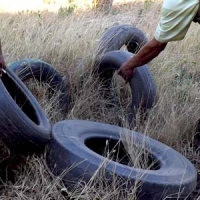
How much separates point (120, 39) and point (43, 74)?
131 cm

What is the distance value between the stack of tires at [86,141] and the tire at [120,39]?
1.89 feet

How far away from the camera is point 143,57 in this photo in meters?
4.38

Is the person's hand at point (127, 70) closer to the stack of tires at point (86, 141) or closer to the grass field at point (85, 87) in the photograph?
the stack of tires at point (86, 141)

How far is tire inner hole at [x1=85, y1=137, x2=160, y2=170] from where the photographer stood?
3.77 metres

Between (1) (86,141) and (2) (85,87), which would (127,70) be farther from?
(1) (86,141)

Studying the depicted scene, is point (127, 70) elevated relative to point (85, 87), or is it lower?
elevated

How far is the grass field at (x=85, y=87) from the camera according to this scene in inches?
138

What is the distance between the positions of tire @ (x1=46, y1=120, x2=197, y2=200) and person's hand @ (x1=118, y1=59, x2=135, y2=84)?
75cm

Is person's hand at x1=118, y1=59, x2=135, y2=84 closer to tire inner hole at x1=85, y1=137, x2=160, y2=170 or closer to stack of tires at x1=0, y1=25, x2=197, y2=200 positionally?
stack of tires at x1=0, y1=25, x2=197, y2=200

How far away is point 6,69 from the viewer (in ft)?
13.7

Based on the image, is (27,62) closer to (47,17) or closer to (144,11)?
(47,17)

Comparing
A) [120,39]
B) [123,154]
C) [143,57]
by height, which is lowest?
[123,154]

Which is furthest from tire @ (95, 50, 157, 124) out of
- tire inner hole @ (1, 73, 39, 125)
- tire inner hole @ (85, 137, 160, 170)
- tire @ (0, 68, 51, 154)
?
tire @ (0, 68, 51, 154)

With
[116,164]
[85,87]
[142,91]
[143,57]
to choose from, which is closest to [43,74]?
[85,87]
